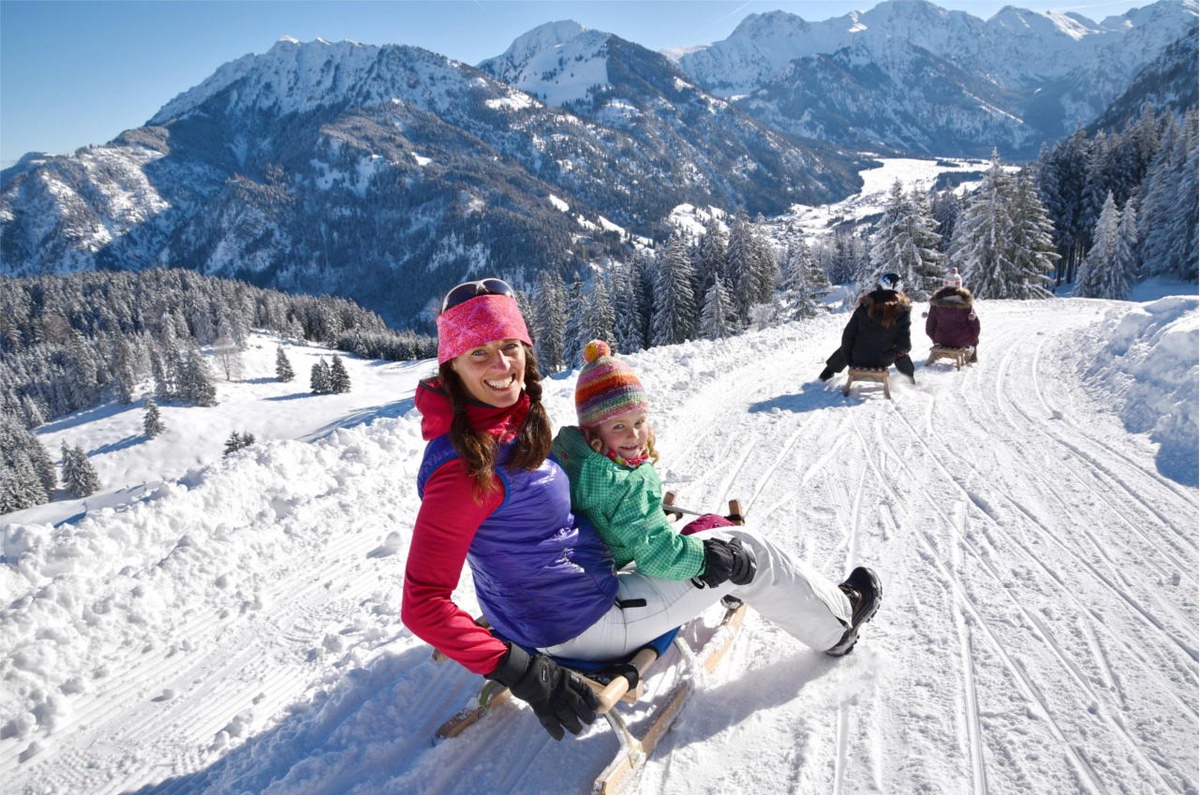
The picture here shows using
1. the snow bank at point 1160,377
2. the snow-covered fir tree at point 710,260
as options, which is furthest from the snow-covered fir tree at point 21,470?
the snow bank at point 1160,377

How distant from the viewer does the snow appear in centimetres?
288

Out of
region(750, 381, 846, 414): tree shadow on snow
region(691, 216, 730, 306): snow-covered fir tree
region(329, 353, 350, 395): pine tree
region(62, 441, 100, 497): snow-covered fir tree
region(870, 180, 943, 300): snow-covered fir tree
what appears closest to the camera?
region(750, 381, 846, 414): tree shadow on snow

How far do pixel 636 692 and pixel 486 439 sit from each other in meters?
1.73

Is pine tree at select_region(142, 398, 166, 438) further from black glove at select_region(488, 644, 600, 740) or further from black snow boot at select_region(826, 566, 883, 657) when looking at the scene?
black snow boot at select_region(826, 566, 883, 657)

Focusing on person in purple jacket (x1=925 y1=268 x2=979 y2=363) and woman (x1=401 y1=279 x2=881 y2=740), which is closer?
woman (x1=401 y1=279 x2=881 y2=740)

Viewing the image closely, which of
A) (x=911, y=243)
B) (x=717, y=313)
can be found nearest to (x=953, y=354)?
(x=911, y=243)

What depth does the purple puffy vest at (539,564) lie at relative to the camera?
8.18 ft

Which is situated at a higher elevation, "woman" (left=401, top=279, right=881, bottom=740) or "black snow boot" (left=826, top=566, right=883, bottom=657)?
"woman" (left=401, top=279, right=881, bottom=740)

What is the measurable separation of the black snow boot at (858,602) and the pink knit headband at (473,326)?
2844 millimetres

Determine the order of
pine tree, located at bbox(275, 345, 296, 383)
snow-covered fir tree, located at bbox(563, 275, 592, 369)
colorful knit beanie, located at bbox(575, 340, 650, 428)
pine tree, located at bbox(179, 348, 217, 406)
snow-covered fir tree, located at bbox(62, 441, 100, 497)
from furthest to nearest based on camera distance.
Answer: pine tree, located at bbox(275, 345, 296, 383), pine tree, located at bbox(179, 348, 217, 406), snow-covered fir tree, located at bbox(62, 441, 100, 497), snow-covered fir tree, located at bbox(563, 275, 592, 369), colorful knit beanie, located at bbox(575, 340, 650, 428)

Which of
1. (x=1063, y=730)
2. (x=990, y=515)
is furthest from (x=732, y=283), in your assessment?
(x=1063, y=730)

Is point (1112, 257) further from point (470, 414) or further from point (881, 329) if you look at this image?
point (470, 414)

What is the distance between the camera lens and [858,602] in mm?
3602

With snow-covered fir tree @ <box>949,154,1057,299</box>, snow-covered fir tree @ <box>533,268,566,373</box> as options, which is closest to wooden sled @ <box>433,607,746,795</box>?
snow-covered fir tree @ <box>949,154,1057,299</box>
